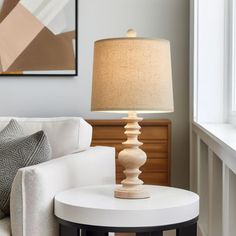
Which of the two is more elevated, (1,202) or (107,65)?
(107,65)

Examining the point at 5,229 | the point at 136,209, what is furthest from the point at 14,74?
the point at 136,209

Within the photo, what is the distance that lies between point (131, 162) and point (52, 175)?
11.6 inches

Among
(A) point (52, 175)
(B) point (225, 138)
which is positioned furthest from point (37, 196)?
(B) point (225, 138)

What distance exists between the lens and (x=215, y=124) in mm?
2828

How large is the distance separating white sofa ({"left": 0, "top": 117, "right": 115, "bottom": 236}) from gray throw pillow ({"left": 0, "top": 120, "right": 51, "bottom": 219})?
5cm

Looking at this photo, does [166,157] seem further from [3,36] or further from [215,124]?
[3,36]

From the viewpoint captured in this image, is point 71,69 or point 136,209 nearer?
point 136,209

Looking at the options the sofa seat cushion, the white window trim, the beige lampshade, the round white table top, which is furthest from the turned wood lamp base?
the white window trim

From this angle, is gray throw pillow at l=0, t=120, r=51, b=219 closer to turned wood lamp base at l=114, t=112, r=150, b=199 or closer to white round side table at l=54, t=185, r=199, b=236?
white round side table at l=54, t=185, r=199, b=236

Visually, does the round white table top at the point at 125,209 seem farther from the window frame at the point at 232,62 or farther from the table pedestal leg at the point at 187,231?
the window frame at the point at 232,62

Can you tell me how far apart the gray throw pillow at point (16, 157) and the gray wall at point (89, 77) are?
1.19m

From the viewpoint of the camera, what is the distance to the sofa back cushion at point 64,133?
2.44 metres

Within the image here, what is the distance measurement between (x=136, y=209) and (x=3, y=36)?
1926 millimetres

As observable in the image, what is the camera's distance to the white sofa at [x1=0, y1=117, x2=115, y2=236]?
192cm
